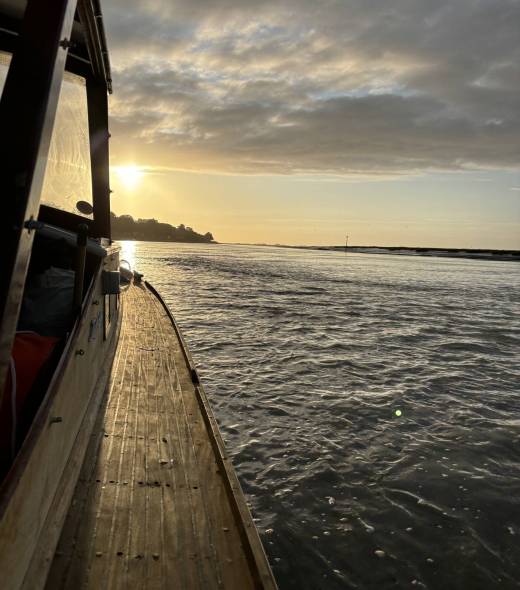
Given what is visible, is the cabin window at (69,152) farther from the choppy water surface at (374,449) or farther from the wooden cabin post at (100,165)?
the choppy water surface at (374,449)

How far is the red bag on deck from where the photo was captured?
236cm

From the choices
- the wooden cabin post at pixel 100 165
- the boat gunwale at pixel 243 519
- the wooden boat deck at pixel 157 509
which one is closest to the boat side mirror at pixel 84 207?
the wooden cabin post at pixel 100 165

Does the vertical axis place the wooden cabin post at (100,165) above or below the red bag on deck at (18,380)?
above

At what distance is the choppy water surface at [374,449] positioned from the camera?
417cm

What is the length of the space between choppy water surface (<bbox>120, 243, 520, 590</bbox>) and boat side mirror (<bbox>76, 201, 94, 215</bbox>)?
11.8 feet

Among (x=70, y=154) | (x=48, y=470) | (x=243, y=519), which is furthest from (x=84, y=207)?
(x=243, y=519)

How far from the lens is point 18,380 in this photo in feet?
9.23

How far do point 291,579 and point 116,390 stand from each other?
10.5 ft

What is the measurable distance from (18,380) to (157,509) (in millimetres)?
1493

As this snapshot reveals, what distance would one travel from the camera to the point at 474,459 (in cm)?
597

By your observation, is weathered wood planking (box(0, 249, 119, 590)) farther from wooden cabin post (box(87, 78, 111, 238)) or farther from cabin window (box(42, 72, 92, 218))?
wooden cabin post (box(87, 78, 111, 238))

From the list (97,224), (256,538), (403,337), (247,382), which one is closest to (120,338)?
(247,382)

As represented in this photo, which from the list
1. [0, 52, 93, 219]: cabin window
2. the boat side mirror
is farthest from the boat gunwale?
[0, 52, 93, 219]: cabin window

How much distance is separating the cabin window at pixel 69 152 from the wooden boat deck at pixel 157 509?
8.09 ft
